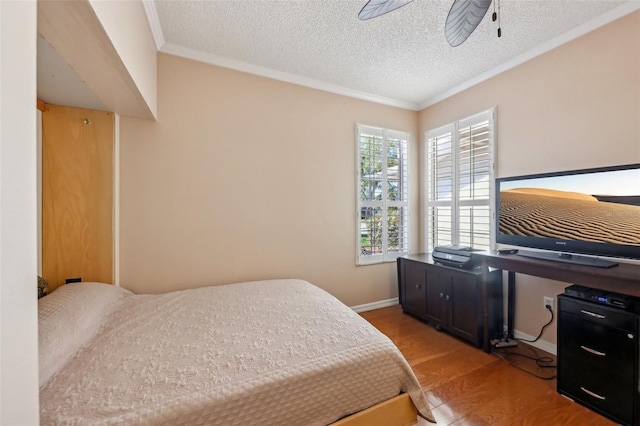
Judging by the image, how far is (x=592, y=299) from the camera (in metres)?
1.64

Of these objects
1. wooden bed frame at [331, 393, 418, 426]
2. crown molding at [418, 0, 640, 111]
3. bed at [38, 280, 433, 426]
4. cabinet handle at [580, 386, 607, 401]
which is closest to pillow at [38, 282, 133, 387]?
bed at [38, 280, 433, 426]

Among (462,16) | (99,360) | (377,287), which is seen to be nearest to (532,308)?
(377,287)

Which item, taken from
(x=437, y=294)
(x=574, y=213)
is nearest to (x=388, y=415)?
(x=437, y=294)

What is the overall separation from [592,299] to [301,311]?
185 cm

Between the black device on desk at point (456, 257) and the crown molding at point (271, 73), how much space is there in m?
1.96

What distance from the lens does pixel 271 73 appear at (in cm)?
269

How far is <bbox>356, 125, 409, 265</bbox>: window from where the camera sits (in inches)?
126

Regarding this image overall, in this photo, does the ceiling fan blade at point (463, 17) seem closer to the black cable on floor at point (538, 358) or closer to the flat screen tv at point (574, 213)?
the flat screen tv at point (574, 213)

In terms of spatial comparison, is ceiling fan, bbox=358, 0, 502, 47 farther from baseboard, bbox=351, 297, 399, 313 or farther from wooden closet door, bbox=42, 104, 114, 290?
baseboard, bbox=351, 297, 399, 313

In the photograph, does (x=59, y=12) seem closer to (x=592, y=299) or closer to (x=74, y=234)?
(x=74, y=234)

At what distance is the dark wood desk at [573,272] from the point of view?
1494mm

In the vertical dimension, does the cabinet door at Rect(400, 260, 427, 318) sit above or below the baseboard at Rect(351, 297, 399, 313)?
above

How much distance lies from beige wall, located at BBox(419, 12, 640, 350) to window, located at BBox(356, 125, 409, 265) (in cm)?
105

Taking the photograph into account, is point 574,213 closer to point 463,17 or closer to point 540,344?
point 540,344
